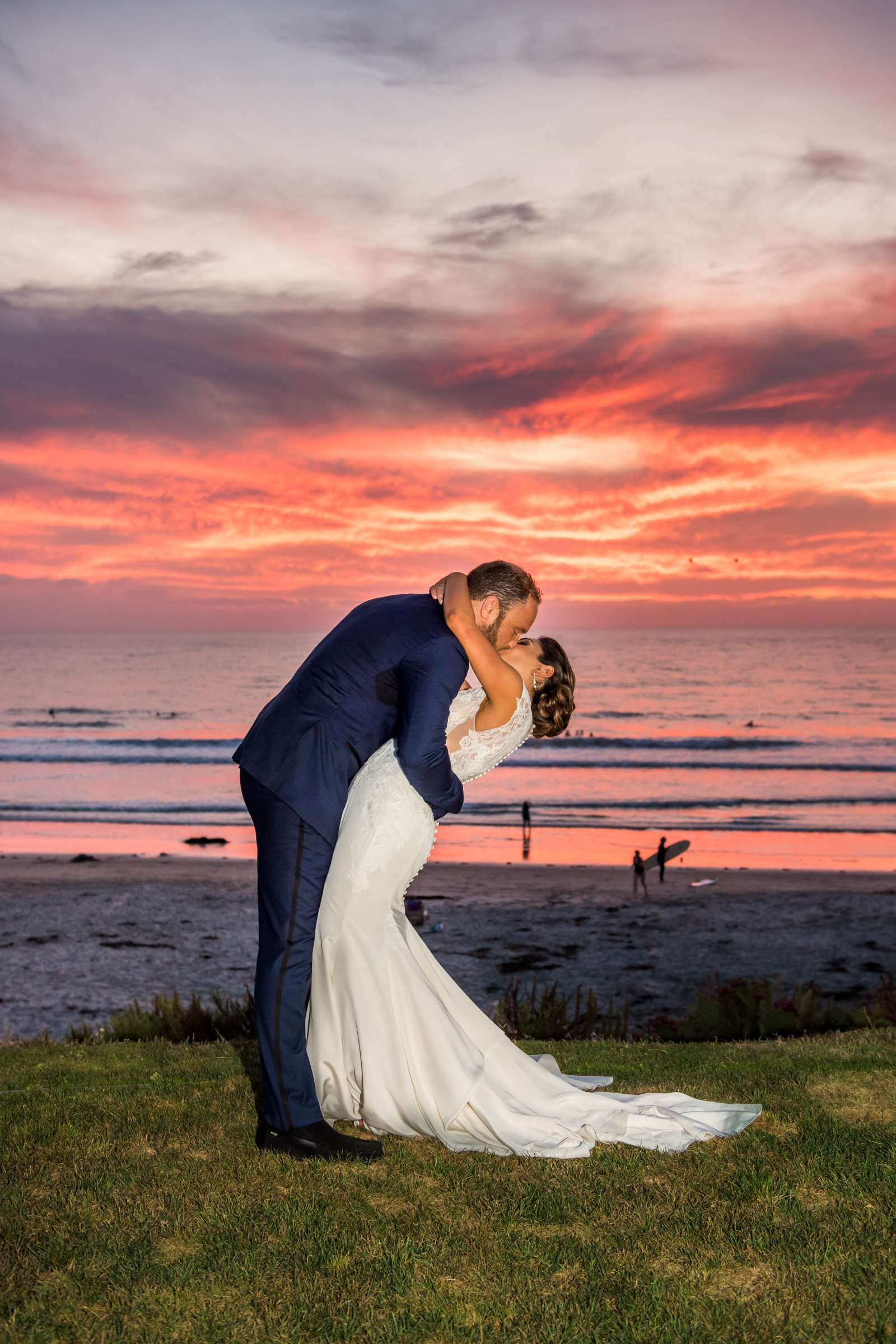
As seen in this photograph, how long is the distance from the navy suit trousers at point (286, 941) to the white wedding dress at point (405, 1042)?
24 cm

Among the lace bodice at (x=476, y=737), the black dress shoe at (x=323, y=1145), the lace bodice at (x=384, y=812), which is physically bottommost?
the black dress shoe at (x=323, y=1145)

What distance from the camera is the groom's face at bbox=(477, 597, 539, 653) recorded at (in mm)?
4695

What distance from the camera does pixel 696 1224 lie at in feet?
13.2

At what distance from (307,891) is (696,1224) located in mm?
1944

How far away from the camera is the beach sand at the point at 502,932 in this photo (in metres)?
12.4

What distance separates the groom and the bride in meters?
0.20

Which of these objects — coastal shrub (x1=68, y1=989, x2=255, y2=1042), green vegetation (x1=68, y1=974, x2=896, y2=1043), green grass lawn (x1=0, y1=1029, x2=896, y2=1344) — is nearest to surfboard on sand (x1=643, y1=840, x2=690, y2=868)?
green vegetation (x1=68, y1=974, x2=896, y2=1043)

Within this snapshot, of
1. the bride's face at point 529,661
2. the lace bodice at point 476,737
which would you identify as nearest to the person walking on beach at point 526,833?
the lace bodice at point 476,737

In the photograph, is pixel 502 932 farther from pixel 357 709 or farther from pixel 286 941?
pixel 357 709

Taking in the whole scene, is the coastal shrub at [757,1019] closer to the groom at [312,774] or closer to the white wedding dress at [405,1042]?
the white wedding dress at [405,1042]

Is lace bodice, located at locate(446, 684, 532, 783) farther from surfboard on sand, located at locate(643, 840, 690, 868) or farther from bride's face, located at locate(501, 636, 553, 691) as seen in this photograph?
surfboard on sand, located at locate(643, 840, 690, 868)

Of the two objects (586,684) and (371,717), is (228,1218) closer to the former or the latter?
(371,717)

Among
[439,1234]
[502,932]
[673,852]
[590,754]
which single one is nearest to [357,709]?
[439,1234]

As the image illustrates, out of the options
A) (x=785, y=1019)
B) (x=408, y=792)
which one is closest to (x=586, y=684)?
(x=785, y=1019)
